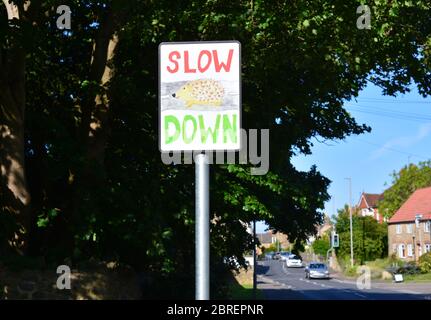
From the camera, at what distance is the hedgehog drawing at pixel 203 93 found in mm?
3121

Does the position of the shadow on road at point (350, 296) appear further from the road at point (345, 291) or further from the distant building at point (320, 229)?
the distant building at point (320, 229)

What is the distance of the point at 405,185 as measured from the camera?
347ft

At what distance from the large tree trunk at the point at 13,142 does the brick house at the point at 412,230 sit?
66.4 metres

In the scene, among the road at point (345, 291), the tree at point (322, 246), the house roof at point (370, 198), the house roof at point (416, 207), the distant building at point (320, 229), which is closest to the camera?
the distant building at point (320, 229)

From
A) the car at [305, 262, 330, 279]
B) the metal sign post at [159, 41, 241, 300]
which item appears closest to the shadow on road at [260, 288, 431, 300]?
the car at [305, 262, 330, 279]

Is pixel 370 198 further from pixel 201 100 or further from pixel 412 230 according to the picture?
pixel 201 100

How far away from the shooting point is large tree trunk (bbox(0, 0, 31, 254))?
12570 mm

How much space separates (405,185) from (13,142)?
99585mm

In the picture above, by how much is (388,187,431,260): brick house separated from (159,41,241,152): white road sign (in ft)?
243

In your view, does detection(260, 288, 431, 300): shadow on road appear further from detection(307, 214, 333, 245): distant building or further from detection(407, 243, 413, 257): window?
detection(407, 243, 413, 257): window

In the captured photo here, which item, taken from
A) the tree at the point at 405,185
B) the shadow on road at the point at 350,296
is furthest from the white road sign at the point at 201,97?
the tree at the point at 405,185

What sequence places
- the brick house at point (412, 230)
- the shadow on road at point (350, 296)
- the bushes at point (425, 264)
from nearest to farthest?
1. the shadow on road at point (350, 296)
2. the bushes at point (425, 264)
3. the brick house at point (412, 230)

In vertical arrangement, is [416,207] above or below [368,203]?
below

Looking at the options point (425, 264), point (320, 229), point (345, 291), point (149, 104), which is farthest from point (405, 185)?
point (149, 104)
